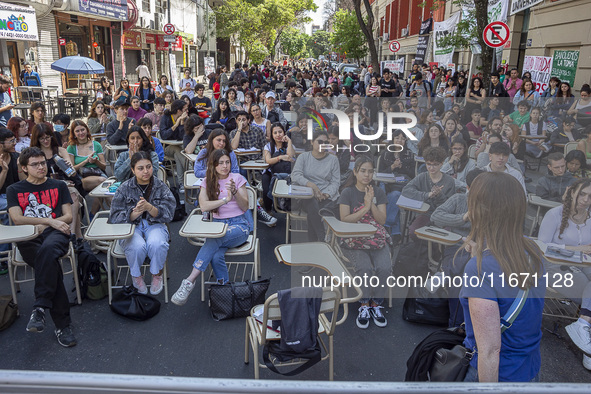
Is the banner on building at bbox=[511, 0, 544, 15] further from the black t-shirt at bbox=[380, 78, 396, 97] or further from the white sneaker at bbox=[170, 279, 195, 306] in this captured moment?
the white sneaker at bbox=[170, 279, 195, 306]

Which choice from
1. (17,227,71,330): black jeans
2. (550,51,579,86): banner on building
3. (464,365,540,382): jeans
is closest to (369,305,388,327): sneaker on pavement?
(464,365,540,382): jeans

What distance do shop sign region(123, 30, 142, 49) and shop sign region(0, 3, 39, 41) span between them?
11203 mm

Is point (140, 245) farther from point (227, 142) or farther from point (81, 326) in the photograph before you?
point (227, 142)

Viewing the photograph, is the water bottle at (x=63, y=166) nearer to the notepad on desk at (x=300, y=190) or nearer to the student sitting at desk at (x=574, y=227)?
the notepad on desk at (x=300, y=190)

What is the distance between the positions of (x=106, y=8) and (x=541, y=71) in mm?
17154

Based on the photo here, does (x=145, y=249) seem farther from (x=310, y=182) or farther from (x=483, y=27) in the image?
(x=483, y=27)

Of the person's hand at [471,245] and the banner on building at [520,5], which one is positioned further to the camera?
the banner on building at [520,5]

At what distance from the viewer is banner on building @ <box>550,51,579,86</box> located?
11.9 meters

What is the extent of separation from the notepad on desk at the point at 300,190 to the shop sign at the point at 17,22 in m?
12.1

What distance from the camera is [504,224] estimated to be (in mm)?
1927

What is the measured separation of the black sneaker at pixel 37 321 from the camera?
356cm

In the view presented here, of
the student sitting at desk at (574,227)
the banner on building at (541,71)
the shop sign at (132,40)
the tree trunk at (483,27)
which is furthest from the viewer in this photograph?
the shop sign at (132,40)

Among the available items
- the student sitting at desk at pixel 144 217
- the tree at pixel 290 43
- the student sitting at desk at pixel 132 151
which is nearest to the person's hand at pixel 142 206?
the student sitting at desk at pixel 144 217

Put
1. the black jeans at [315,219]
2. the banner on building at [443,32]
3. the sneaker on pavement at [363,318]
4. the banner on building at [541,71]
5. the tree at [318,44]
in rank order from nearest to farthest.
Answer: the sneaker on pavement at [363,318], the black jeans at [315,219], the banner on building at [541,71], the banner on building at [443,32], the tree at [318,44]
